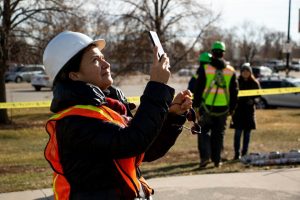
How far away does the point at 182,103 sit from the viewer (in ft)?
8.29

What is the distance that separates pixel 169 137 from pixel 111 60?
15.0 meters

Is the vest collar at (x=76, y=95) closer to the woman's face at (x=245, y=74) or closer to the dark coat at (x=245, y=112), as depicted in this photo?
the dark coat at (x=245, y=112)

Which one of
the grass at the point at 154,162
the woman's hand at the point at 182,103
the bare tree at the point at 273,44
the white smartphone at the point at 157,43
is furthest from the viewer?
the bare tree at the point at 273,44

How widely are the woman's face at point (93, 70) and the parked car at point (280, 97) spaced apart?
20.8 meters

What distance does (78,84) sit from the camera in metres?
2.18

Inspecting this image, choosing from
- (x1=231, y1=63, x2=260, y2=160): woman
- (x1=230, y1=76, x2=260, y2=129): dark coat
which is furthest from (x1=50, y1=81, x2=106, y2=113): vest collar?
(x1=230, y1=76, x2=260, y2=129): dark coat

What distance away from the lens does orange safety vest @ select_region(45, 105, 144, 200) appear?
2.13 m

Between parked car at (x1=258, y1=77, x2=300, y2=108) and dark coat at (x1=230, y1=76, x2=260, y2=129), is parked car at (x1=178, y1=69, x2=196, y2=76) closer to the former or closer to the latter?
parked car at (x1=258, y1=77, x2=300, y2=108)

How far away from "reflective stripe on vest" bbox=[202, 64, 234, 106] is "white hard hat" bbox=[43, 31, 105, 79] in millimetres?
5765

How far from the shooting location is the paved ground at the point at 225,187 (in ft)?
18.9

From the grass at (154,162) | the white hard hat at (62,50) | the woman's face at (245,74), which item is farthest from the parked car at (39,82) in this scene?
the white hard hat at (62,50)

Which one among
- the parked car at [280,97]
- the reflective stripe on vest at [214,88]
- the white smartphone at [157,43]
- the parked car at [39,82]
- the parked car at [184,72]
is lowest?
the parked car at [39,82]

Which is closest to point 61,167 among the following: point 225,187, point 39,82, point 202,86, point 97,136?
point 97,136

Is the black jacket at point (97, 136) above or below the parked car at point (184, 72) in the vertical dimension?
above
